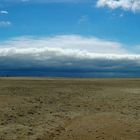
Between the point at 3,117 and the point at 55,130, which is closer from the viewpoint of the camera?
the point at 55,130

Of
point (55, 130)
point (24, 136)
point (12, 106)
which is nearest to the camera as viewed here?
point (24, 136)

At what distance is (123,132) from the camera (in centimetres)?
1909

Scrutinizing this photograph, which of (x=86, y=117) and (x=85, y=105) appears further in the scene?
(x=85, y=105)

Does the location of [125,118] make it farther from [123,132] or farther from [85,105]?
[85,105]

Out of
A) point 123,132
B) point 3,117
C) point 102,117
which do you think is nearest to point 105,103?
point 102,117

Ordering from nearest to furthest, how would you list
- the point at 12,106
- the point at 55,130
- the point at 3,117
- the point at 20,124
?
1. the point at 55,130
2. the point at 20,124
3. the point at 3,117
4. the point at 12,106

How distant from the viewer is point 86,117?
24.0 metres

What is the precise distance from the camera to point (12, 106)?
28.1 meters

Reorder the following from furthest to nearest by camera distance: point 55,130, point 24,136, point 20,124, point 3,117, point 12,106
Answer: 1. point 12,106
2. point 3,117
3. point 20,124
4. point 55,130
5. point 24,136

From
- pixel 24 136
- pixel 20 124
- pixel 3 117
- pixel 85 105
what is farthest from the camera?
pixel 85 105

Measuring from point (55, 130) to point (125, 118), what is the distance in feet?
17.3

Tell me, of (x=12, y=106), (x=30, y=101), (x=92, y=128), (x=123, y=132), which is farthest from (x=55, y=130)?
(x=30, y=101)

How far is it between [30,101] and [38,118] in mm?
9435

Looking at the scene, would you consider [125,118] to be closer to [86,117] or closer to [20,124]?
[86,117]
